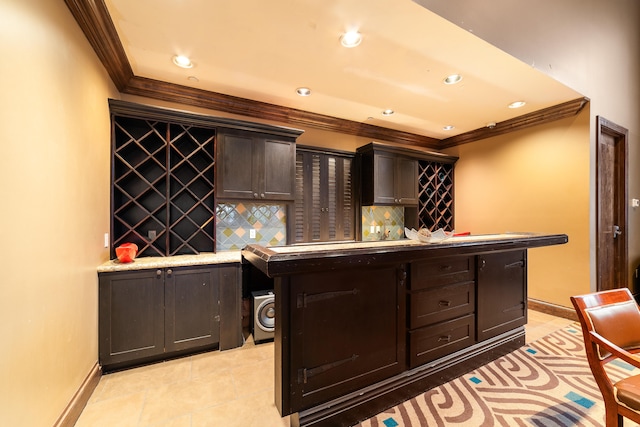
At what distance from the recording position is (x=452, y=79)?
2.64 m

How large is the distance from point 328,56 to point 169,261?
2.34 metres

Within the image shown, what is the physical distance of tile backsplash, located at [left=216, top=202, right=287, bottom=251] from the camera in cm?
309

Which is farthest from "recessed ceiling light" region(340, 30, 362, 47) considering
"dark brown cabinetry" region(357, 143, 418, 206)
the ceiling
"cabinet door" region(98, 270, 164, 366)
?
"cabinet door" region(98, 270, 164, 366)

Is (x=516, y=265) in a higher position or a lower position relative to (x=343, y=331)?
higher

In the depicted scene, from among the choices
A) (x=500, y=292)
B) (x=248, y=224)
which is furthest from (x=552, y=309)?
(x=248, y=224)

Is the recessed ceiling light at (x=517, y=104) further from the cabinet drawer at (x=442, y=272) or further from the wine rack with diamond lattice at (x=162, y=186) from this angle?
the wine rack with diamond lattice at (x=162, y=186)

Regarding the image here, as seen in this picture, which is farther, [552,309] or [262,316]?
[552,309]

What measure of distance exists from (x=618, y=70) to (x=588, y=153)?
5.82 ft

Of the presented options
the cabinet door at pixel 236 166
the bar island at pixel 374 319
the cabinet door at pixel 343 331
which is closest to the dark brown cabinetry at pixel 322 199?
Result: the cabinet door at pixel 236 166

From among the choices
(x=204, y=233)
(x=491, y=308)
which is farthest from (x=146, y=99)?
(x=491, y=308)

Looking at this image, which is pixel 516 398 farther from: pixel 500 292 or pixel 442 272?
pixel 442 272

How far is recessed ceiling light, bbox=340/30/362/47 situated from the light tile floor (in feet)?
8.99

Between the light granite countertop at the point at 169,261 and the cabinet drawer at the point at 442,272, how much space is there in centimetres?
164

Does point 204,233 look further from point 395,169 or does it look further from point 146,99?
point 395,169
